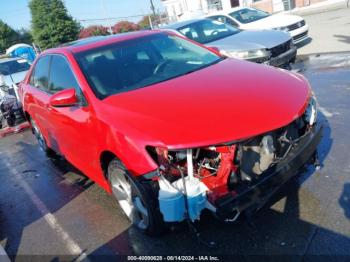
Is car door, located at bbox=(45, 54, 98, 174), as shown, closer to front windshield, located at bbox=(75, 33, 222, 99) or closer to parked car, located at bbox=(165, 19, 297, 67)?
front windshield, located at bbox=(75, 33, 222, 99)

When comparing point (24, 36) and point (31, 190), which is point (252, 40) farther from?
point (24, 36)

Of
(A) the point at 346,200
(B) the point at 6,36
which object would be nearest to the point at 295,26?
(A) the point at 346,200

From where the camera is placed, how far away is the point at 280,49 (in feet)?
25.3

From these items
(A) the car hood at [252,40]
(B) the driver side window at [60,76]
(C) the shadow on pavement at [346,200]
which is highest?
(B) the driver side window at [60,76]

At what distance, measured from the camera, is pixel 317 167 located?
3441 millimetres

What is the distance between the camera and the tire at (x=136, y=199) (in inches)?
113

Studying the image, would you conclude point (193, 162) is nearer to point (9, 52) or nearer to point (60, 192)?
point (60, 192)

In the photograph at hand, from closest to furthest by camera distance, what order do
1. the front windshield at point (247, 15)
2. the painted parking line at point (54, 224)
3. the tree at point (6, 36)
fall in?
the painted parking line at point (54, 224)
the front windshield at point (247, 15)
the tree at point (6, 36)

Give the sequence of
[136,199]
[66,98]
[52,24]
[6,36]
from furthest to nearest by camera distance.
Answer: [6,36]
[52,24]
[66,98]
[136,199]

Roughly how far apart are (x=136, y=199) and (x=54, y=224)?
1.27 metres

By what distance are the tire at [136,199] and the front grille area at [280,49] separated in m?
5.34

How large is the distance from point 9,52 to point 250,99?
18057 millimetres

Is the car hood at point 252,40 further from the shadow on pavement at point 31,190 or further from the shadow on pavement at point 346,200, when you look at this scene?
the shadow on pavement at point 346,200

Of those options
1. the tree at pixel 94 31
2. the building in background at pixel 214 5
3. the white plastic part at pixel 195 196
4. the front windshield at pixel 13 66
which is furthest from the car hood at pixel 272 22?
the tree at pixel 94 31
